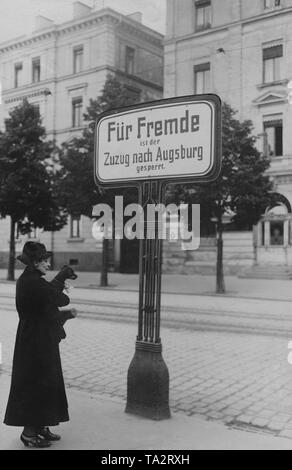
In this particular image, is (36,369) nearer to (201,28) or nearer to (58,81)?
(201,28)

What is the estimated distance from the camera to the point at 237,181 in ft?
57.6

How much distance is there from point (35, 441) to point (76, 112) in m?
31.1

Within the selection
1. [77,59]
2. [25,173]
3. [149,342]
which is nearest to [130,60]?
[77,59]

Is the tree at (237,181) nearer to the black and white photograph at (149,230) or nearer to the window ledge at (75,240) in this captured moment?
the black and white photograph at (149,230)

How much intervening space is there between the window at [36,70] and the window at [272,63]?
1531 centimetres

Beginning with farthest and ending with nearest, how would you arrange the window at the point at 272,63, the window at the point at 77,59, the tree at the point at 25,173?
the window at the point at 77,59
the window at the point at 272,63
the tree at the point at 25,173

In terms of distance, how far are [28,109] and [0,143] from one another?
6.47 feet

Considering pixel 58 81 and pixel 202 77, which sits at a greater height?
pixel 58 81

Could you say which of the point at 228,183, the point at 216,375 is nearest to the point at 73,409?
the point at 216,375

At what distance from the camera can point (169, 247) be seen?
1157 inches

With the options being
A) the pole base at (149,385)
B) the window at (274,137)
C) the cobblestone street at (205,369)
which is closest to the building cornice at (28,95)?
the window at (274,137)

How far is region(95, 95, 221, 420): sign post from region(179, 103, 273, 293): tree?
1228 centimetres

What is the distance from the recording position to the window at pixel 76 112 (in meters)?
33.4

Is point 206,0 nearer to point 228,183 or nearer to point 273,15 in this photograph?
point 273,15
